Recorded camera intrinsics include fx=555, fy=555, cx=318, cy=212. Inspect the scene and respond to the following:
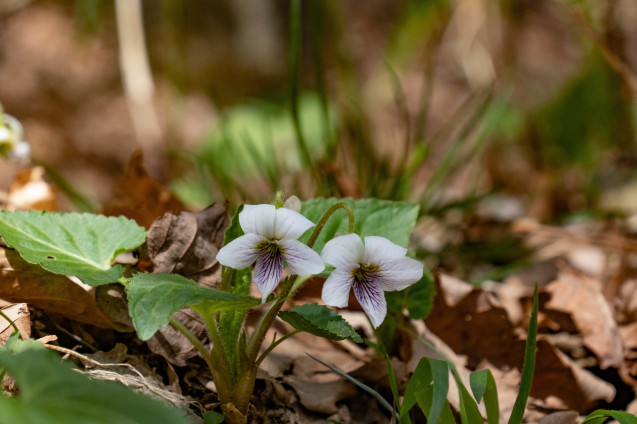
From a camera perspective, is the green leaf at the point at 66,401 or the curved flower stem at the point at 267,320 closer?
the green leaf at the point at 66,401

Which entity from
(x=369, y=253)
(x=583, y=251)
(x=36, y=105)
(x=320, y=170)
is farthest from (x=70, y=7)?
(x=369, y=253)

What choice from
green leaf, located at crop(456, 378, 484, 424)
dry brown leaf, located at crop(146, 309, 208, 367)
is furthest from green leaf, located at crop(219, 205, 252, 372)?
green leaf, located at crop(456, 378, 484, 424)

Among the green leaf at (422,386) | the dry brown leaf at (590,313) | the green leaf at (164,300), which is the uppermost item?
the green leaf at (164,300)

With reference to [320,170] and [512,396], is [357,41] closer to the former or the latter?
[320,170]

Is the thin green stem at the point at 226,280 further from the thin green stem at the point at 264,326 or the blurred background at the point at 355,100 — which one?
the blurred background at the point at 355,100

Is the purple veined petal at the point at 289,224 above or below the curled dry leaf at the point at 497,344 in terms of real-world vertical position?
above

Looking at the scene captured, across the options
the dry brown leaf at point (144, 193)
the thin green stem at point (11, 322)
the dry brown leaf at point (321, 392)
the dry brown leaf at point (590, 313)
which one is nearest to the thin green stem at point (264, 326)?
the dry brown leaf at point (321, 392)

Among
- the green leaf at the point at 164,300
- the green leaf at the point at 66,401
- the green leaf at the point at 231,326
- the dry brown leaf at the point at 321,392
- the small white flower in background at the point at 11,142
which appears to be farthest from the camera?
the small white flower in background at the point at 11,142
